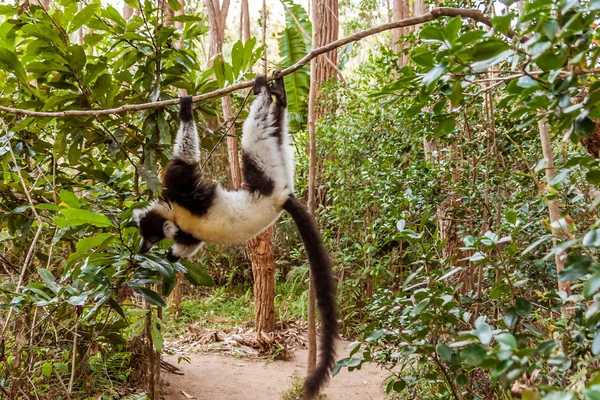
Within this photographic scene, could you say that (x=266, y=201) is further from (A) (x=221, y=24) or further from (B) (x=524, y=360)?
(A) (x=221, y=24)

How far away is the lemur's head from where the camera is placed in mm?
3264

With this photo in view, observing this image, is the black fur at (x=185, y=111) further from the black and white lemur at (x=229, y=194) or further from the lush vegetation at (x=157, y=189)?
the lush vegetation at (x=157, y=189)

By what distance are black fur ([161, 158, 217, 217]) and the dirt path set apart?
260 cm

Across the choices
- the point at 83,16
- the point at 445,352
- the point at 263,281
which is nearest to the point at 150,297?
the point at 83,16

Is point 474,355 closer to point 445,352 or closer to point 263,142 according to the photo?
point 445,352

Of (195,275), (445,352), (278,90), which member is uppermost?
(278,90)

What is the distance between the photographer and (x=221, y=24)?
8.46 m

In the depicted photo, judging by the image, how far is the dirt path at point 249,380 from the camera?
213 inches

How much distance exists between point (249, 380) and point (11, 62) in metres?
4.42

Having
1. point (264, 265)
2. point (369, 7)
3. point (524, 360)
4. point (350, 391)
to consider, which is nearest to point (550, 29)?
point (524, 360)

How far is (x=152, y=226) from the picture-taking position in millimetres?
3377

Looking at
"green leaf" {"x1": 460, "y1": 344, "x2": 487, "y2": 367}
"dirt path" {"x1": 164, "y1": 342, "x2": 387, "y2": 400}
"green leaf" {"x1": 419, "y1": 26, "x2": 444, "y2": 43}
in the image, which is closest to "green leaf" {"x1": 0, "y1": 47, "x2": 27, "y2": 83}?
"green leaf" {"x1": 419, "y1": 26, "x2": 444, "y2": 43}

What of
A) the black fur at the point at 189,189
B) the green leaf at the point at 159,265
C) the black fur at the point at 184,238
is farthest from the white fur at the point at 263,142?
the green leaf at the point at 159,265

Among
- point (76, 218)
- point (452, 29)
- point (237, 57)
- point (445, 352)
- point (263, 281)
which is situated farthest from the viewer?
point (263, 281)
